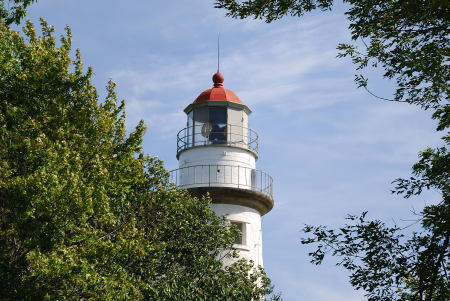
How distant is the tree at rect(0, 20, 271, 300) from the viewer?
18.6 m

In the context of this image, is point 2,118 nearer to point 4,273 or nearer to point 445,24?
point 4,273

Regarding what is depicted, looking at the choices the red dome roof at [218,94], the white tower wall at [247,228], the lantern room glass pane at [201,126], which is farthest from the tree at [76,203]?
the red dome roof at [218,94]

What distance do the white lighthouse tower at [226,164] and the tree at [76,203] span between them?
6304 mm

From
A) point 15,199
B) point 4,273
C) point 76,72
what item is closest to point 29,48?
point 76,72

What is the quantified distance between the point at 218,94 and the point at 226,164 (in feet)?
13.7

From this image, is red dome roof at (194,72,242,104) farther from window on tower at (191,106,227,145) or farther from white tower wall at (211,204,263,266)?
white tower wall at (211,204,263,266)

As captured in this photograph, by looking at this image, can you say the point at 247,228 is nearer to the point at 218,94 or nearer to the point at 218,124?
the point at 218,124

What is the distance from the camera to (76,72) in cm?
2269

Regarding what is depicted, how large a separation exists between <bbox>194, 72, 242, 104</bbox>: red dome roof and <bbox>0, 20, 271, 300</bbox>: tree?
9814 millimetres

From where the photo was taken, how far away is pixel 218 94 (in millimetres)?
37250

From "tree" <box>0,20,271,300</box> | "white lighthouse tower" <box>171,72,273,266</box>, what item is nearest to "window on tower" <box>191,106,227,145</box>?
"white lighthouse tower" <box>171,72,273,266</box>

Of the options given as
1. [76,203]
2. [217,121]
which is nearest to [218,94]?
[217,121]

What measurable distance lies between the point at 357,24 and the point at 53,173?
30.4 feet

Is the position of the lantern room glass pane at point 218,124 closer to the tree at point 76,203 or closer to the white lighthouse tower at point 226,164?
the white lighthouse tower at point 226,164
